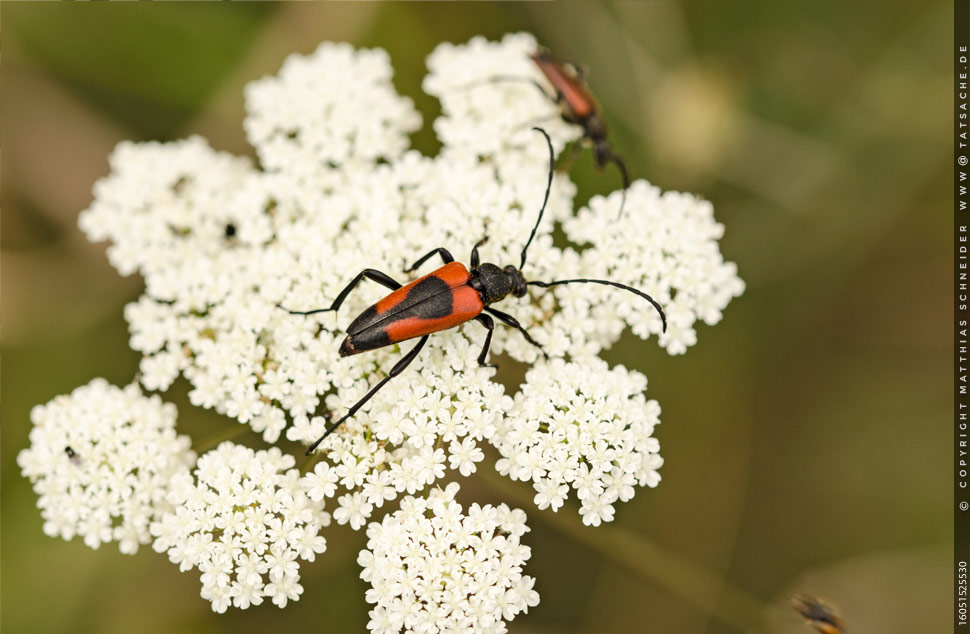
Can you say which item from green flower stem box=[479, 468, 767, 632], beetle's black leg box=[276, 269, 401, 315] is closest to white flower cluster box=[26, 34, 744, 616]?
beetle's black leg box=[276, 269, 401, 315]

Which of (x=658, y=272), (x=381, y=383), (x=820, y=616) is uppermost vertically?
(x=658, y=272)

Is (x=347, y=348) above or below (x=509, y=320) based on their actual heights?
below

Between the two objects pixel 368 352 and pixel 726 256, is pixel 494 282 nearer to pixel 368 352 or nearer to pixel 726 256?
pixel 368 352

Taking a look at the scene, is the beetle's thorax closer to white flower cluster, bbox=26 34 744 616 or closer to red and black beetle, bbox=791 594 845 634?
white flower cluster, bbox=26 34 744 616

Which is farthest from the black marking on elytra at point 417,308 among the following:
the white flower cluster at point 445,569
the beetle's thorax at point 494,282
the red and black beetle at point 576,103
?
the red and black beetle at point 576,103

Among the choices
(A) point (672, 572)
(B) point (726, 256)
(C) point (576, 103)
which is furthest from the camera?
(B) point (726, 256)

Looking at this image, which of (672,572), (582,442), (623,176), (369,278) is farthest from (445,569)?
(623,176)
